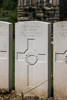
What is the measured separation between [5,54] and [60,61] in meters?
1.17

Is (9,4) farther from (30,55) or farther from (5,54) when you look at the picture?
(30,55)

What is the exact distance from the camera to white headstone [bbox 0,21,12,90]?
6.76m

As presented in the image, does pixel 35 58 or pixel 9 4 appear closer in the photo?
pixel 35 58

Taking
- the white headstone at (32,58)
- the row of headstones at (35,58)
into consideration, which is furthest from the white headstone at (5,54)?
the white headstone at (32,58)

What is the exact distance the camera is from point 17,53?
6.71m

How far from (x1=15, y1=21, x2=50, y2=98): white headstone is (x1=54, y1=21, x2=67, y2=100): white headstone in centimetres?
18

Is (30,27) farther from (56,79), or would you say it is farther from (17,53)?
(56,79)

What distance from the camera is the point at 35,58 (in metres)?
6.56

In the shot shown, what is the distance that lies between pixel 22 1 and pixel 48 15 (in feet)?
7.10

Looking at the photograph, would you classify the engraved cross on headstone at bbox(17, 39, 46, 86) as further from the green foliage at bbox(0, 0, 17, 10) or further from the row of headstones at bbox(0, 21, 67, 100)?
the green foliage at bbox(0, 0, 17, 10)

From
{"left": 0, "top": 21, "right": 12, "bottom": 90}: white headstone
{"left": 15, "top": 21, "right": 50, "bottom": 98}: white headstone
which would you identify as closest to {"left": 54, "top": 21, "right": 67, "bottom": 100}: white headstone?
{"left": 15, "top": 21, "right": 50, "bottom": 98}: white headstone

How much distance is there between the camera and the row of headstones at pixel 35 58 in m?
6.37

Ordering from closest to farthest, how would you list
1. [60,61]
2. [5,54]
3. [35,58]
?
1. [60,61]
2. [35,58]
3. [5,54]

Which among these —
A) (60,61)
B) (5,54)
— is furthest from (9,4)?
(60,61)
